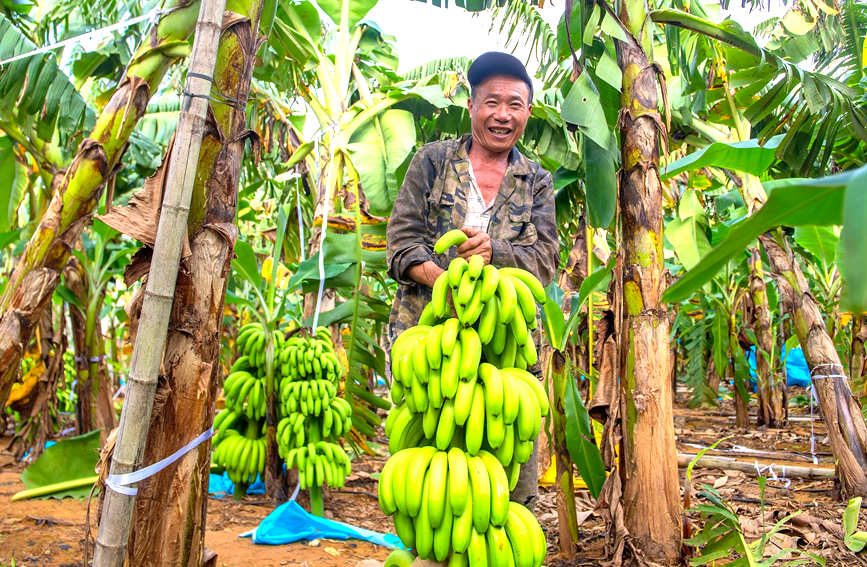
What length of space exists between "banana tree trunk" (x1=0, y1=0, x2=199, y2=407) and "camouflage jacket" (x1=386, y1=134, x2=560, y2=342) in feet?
2.96

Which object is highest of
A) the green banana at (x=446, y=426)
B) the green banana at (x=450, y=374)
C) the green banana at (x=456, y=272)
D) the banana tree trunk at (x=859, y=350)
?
the banana tree trunk at (x=859, y=350)

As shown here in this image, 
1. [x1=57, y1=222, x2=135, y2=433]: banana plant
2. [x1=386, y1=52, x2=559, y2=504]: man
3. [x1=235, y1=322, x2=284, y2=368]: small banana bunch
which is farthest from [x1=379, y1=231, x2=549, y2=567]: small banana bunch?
[x1=57, y1=222, x2=135, y2=433]: banana plant

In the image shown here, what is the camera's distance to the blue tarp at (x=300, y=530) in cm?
320

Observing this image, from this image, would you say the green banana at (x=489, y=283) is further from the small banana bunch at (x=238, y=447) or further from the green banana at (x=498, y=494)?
the small banana bunch at (x=238, y=447)

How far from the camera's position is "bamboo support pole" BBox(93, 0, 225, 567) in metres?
1.56

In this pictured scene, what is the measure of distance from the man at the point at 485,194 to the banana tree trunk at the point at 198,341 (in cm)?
67

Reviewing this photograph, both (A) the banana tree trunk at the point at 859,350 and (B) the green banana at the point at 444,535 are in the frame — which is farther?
(A) the banana tree trunk at the point at 859,350

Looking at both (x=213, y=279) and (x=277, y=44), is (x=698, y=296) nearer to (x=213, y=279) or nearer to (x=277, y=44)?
(x=277, y=44)

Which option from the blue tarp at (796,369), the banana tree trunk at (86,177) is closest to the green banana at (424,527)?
the banana tree trunk at (86,177)

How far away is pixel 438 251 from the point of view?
1.77 m

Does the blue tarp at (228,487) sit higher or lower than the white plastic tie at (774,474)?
lower

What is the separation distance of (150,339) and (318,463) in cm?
218

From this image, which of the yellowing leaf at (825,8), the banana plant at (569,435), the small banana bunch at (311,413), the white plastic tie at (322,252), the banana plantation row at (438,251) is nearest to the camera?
the banana plantation row at (438,251)

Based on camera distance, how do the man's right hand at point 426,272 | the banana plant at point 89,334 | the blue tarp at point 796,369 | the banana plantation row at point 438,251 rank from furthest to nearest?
the blue tarp at point 796,369 → the banana plant at point 89,334 → the man's right hand at point 426,272 → the banana plantation row at point 438,251
